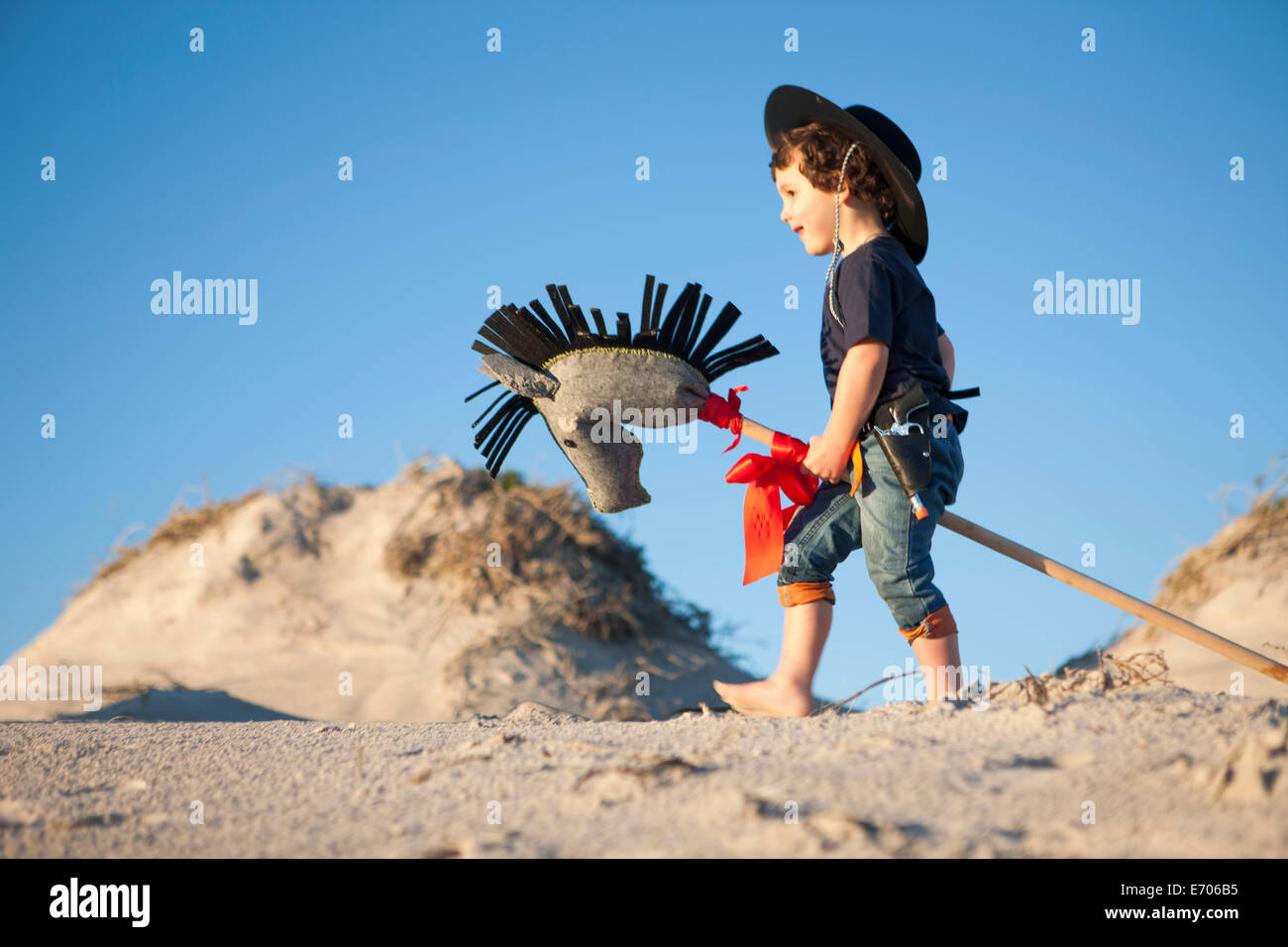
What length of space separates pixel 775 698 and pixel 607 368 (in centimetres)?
111

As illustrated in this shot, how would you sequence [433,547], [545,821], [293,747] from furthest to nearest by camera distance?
[433,547]
[293,747]
[545,821]

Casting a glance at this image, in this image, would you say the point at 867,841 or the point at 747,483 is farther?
the point at 747,483

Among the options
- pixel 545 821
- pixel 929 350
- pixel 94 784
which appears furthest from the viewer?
pixel 929 350

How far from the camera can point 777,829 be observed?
1.64m

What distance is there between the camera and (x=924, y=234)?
318cm

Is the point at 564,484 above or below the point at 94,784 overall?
above

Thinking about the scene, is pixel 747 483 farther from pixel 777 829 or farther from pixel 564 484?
pixel 564 484

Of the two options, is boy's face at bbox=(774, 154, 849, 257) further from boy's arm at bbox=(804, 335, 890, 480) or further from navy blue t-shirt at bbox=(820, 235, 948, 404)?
boy's arm at bbox=(804, 335, 890, 480)

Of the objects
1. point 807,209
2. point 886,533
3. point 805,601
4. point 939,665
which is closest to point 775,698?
point 805,601

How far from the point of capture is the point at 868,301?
9.30ft

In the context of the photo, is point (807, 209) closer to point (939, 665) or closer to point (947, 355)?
point (947, 355)
